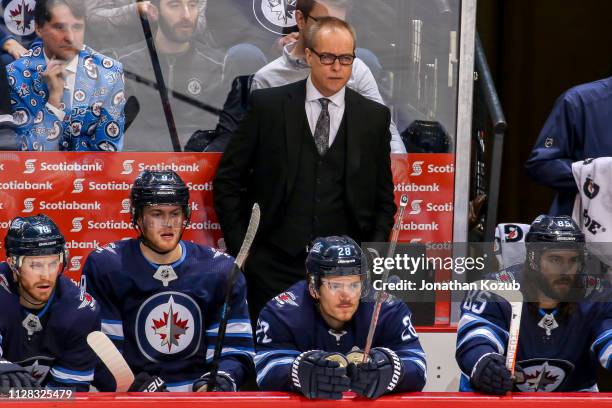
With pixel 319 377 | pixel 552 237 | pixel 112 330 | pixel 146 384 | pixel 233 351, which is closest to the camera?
pixel 319 377

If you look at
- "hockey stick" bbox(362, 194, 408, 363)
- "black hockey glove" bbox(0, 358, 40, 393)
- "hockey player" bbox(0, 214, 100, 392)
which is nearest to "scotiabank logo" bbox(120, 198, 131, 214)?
"hockey player" bbox(0, 214, 100, 392)

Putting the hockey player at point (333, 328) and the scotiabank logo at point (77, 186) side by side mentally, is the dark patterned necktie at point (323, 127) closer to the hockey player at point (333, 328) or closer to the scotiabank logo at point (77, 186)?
the hockey player at point (333, 328)

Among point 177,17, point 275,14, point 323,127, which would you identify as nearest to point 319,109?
point 323,127

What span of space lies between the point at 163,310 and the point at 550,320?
1.44 metres

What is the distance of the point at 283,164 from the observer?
509cm

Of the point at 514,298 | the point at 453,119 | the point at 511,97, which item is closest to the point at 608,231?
the point at 453,119

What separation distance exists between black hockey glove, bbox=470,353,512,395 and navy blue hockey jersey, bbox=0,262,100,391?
1384mm

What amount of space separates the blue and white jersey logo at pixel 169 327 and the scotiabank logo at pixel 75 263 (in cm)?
91

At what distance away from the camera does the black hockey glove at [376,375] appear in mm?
3551

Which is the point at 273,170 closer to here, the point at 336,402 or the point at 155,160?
the point at 155,160

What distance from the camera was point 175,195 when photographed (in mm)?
4598

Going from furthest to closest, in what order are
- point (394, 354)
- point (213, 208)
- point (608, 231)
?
point (213, 208)
point (608, 231)
point (394, 354)

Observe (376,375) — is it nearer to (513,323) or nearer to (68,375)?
(513,323)

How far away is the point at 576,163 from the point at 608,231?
0.31 metres
